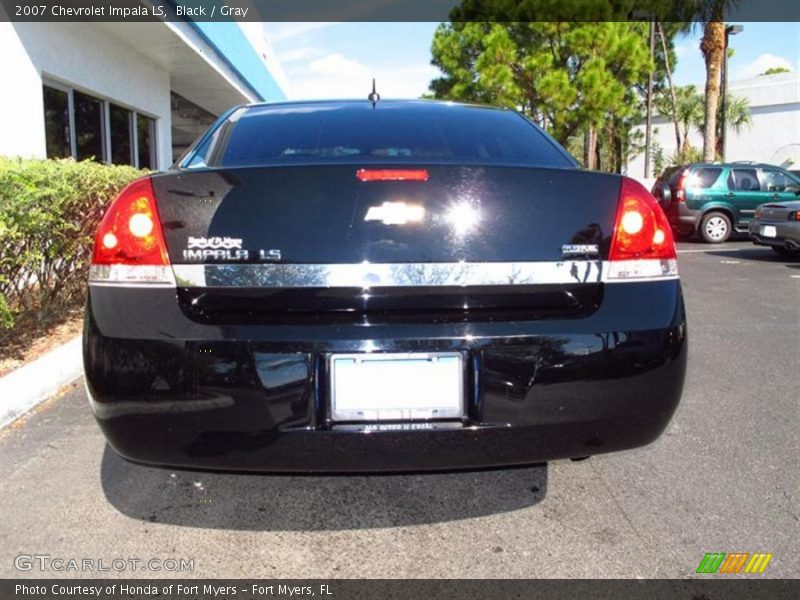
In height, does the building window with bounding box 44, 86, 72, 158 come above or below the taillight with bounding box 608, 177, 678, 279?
above

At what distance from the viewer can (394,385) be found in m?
1.97

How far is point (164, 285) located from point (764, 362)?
4185 millimetres

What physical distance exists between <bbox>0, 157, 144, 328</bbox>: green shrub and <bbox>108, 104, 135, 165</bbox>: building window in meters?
6.64

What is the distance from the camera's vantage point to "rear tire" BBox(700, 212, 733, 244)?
1409cm

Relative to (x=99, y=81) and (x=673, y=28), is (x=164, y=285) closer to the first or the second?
(x=99, y=81)

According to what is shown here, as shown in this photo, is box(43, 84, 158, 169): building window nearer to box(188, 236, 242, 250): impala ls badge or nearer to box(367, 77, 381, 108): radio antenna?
box(367, 77, 381, 108): radio antenna

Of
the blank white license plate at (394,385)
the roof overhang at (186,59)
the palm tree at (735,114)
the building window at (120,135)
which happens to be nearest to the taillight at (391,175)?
the blank white license plate at (394,385)

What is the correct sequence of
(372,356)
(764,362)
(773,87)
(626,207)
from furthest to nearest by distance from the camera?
(773,87), (764,362), (626,207), (372,356)

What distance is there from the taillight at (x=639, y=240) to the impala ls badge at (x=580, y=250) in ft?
0.20

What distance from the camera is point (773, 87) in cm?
3534

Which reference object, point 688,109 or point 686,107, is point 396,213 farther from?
point 686,107

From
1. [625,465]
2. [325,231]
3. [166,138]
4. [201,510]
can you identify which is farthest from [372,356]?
[166,138]

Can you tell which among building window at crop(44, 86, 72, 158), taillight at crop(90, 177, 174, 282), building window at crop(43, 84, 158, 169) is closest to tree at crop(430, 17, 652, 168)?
building window at crop(43, 84, 158, 169)

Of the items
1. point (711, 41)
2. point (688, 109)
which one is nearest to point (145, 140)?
point (711, 41)
